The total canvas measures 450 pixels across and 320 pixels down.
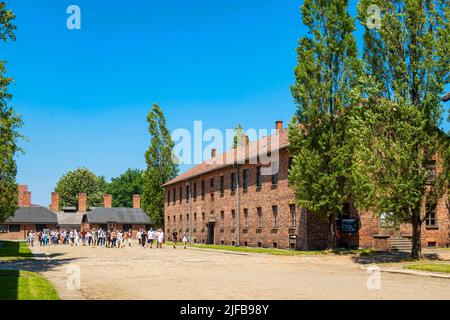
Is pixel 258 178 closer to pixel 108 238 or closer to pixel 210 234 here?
pixel 210 234

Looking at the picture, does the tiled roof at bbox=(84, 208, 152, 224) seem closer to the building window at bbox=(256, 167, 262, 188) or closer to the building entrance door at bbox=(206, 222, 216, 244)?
the building entrance door at bbox=(206, 222, 216, 244)

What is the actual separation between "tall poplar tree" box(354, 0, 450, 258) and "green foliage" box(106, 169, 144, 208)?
320 ft

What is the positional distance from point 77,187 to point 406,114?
9406 cm

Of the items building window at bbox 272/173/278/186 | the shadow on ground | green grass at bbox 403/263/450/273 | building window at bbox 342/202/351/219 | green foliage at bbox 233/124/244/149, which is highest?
green foliage at bbox 233/124/244/149

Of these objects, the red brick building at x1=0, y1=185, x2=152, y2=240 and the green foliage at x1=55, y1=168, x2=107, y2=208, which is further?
the green foliage at x1=55, y1=168, x2=107, y2=208

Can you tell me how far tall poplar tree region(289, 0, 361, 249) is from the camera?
95.2 feet

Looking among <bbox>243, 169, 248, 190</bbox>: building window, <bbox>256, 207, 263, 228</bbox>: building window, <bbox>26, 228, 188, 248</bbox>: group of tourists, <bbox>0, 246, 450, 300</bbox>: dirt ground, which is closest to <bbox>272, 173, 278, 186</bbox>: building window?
<bbox>256, 207, 263, 228</bbox>: building window

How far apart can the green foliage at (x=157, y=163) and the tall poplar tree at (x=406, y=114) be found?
43.0 metres

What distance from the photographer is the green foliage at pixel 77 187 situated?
10750cm

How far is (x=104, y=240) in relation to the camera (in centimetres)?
4878
